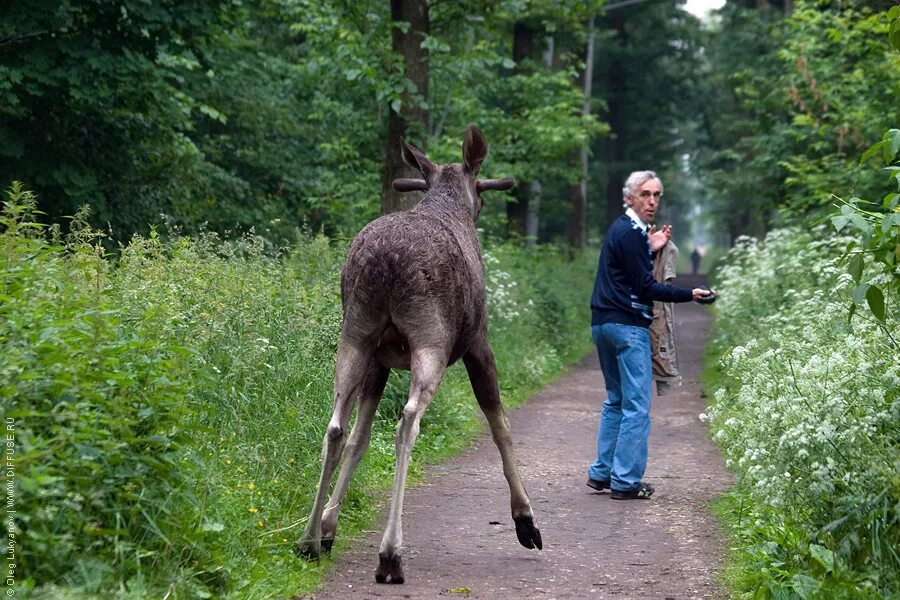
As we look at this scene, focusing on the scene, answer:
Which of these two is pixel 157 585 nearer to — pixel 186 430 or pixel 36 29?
pixel 186 430

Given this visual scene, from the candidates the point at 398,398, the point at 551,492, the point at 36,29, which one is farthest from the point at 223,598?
the point at 36,29

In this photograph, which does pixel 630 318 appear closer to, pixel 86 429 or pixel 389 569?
pixel 389 569

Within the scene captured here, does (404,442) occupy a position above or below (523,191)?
below

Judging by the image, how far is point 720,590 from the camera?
6168 millimetres

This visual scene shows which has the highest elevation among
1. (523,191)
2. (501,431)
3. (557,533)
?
(523,191)

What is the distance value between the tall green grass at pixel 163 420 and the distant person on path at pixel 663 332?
2.16 m

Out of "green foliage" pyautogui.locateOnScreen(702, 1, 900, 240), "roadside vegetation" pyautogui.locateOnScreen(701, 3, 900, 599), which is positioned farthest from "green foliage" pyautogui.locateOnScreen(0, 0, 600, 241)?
"roadside vegetation" pyautogui.locateOnScreen(701, 3, 900, 599)

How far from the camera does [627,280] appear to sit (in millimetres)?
9016

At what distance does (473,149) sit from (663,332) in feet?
8.53

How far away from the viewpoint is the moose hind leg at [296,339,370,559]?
20.8ft

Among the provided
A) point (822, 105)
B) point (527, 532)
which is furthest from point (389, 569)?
point (822, 105)

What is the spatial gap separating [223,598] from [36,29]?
32.9ft

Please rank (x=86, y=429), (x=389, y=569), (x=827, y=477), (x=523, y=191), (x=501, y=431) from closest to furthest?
(x=86, y=429), (x=827, y=477), (x=389, y=569), (x=501, y=431), (x=523, y=191)

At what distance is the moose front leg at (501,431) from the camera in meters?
7.00
